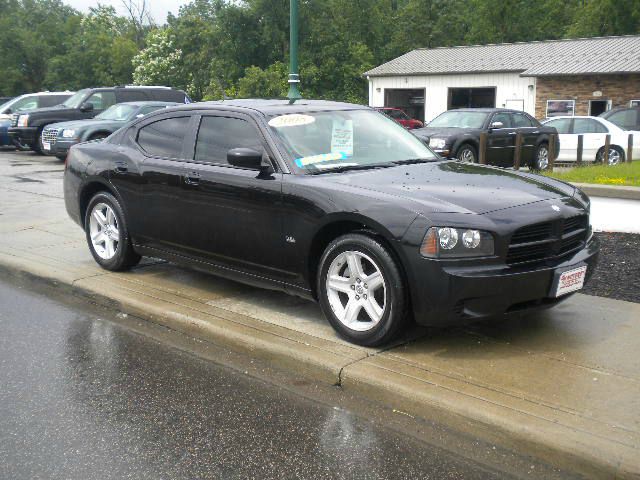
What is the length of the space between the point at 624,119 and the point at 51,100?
17.6 m

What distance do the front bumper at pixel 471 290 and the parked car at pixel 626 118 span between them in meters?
17.9

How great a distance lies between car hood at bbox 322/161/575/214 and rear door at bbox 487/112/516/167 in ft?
37.7

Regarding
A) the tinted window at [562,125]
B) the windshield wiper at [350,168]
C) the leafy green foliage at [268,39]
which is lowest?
the windshield wiper at [350,168]

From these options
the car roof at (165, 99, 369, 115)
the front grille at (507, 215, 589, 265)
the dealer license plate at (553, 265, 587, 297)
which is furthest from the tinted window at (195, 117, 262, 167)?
the dealer license plate at (553, 265, 587, 297)

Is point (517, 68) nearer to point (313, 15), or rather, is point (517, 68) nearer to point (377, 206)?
point (313, 15)

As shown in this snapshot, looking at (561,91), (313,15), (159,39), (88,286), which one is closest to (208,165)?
(88,286)

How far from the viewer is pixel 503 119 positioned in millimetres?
17891

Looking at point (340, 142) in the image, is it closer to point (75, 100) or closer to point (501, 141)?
point (501, 141)

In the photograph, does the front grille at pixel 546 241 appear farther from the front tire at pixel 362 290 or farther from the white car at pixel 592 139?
the white car at pixel 592 139

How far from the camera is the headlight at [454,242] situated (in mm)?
4586

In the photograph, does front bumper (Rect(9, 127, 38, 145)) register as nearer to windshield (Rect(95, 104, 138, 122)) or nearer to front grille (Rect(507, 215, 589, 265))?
windshield (Rect(95, 104, 138, 122))

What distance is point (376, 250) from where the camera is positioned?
4.80 m

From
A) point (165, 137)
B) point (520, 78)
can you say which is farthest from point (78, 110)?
point (520, 78)

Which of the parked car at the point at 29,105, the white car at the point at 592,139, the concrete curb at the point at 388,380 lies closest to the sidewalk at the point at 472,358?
the concrete curb at the point at 388,380
